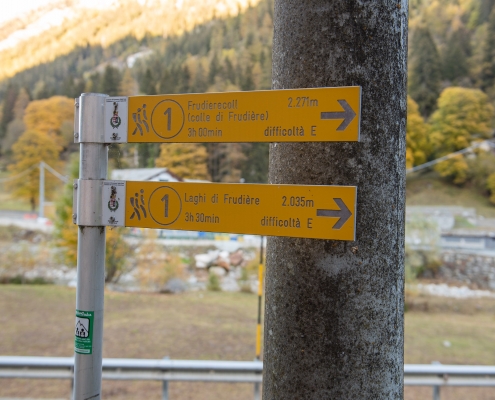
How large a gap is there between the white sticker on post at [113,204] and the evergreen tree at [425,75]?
54333mm

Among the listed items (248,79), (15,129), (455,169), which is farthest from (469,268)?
(15,129)

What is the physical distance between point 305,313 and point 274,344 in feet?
0.54

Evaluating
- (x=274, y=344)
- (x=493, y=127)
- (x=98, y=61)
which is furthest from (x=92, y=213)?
(x=98, y=61)

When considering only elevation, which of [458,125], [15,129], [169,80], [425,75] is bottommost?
[15,129]

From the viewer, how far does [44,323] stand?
826 centimetres

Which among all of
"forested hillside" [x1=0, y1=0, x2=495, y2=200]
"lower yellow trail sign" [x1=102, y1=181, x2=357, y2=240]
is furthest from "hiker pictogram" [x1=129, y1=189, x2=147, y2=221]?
"forested hillside" [x1=0, y1=0, x2=495, y2=200]

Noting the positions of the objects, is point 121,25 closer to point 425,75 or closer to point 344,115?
point 425,75

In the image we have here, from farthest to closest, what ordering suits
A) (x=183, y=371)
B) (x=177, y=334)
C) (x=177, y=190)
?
(x=177, y=334)
(x=183, y=371)
(x=177, y=190)

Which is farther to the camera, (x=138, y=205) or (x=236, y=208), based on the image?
(x=138, y=205)

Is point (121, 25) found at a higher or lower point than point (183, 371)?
higher

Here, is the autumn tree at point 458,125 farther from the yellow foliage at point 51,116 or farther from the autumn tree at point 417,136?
the yellow foliage at point 51,116

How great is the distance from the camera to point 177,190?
1646mm

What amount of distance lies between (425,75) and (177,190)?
198 feet

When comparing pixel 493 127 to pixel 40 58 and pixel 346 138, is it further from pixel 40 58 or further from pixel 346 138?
pixel 40 58
